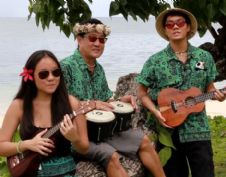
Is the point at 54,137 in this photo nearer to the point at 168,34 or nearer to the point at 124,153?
the point at 124,153

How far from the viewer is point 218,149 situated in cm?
859

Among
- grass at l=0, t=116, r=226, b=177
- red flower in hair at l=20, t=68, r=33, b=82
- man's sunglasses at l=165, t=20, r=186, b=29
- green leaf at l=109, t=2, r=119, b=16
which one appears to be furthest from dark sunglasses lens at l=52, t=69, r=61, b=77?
grass at l=0, t=116, r=226, b=177

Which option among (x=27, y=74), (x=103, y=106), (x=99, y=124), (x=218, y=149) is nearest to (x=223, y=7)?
(x=103, y=106)

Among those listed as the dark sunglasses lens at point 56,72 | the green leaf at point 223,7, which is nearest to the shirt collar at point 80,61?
the dark sunglasses lens at point 56,72

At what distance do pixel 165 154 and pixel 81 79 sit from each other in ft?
3.00

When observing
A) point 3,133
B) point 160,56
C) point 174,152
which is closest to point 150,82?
point 160,56

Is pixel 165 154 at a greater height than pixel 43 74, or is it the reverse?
pixel 43 74

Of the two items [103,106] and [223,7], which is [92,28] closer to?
[103,106]

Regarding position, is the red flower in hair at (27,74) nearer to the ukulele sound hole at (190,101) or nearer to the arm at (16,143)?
the arm at (16,143)

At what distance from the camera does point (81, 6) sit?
524 centimetres

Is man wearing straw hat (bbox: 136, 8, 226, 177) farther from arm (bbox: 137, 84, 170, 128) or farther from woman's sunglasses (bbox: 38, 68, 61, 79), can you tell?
woman's sunglasses (bbox: 38, 68, 61, 79)

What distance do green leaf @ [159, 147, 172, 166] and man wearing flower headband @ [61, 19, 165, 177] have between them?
0.46ft

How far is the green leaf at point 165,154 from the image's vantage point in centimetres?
509

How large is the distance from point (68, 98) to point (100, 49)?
2.67 ft
